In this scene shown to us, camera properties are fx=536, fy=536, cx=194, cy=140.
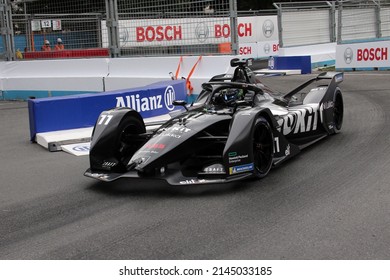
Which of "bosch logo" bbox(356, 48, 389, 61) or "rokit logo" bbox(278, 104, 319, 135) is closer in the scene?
"rokit logo" bbox(278, 104, 319, 135)

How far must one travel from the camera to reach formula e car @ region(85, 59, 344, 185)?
5.65 metres

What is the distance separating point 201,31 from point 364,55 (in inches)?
334

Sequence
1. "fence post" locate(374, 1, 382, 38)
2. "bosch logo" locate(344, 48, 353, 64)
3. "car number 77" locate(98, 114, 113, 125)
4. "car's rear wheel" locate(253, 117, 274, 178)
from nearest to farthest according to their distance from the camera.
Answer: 1. "car's rear wheel" locate(253, 117, 274, 178)
2. "car number 77" locate(98, 114, 113, 125)
3. "bosch logo" locate(344, 48, 353, 64)
4. "fence post" locate(374, 1, 382, 38)

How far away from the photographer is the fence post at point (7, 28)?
16.3 metres

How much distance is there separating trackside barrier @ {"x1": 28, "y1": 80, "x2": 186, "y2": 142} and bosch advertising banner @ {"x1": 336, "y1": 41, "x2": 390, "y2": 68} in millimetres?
10016

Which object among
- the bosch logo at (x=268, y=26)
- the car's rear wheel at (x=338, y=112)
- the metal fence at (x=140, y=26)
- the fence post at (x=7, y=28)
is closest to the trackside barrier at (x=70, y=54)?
the metal fence at (x=140, y=26)

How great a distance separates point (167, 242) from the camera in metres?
4.37

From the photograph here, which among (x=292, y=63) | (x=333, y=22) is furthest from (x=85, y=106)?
(x=333, y=22)

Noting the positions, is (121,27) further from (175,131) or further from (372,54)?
(372,54)

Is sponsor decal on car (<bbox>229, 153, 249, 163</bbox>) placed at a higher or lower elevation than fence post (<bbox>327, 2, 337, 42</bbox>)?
lower

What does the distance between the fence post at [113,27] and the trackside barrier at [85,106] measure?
3.85m

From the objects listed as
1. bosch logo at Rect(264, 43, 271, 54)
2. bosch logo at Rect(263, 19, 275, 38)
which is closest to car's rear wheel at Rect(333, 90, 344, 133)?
bosch logo at Rect(264, 43, 271, 54)

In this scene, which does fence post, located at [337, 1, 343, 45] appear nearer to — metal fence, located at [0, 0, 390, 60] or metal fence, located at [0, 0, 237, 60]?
metal fence, located at [0, 0, 390, 60]
